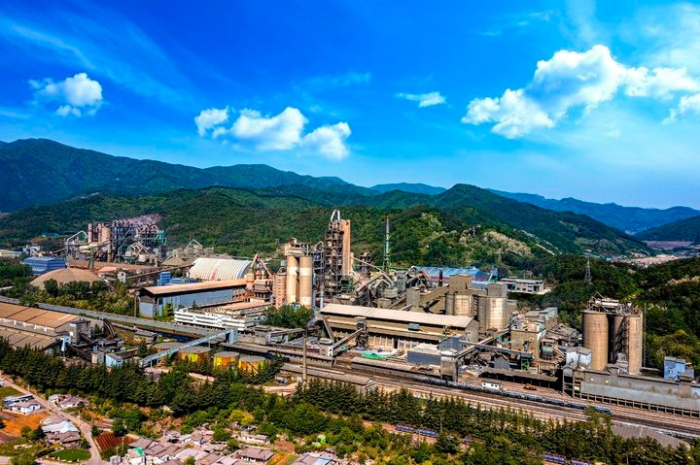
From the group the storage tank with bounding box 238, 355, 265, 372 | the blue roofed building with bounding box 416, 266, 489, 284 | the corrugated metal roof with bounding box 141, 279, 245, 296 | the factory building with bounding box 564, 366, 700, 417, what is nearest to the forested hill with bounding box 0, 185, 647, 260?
the blue roofed building with bounding box 416, 266, 489, 284

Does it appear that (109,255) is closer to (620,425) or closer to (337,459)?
(337,459)

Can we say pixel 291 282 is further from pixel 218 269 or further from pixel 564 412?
pixel 564 412

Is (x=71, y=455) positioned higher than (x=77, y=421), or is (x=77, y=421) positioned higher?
(x=77, y=421)

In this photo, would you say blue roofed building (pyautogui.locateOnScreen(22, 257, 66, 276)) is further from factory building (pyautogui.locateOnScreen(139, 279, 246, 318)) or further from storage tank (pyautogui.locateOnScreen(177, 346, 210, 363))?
storage tank (pyautogui.locateOnScreen(177, 346, 210, 363))

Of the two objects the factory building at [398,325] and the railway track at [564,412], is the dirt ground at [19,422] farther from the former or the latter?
the factory building at [398,325]

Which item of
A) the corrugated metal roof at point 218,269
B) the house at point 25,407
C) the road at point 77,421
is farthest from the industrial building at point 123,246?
the house at point 25,407

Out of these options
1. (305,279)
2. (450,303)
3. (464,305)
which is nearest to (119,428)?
(305,279)
